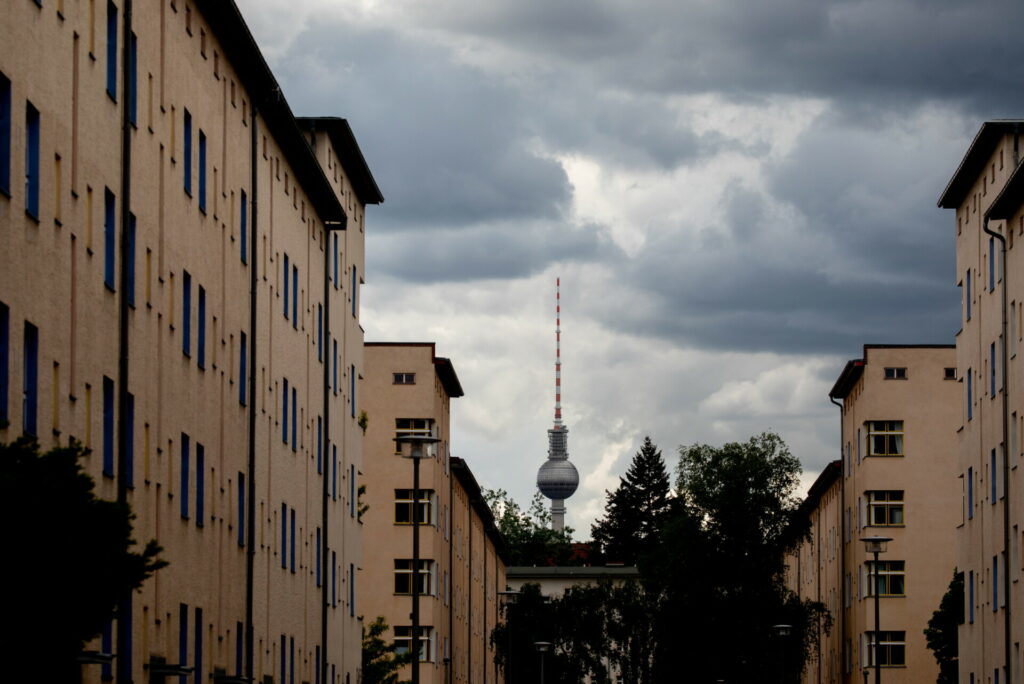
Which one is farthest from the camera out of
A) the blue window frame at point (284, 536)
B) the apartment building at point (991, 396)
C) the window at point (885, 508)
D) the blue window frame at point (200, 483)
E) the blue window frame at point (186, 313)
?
the window at point (885, 508)

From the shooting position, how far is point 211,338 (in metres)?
39.5

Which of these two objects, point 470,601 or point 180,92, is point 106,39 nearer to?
point 180,92

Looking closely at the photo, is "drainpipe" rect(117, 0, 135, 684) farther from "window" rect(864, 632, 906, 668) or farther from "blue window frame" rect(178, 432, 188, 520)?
"window" rect(864, 632, 906, 668)

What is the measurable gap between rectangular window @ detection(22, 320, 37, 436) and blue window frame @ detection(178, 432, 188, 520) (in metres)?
10.6

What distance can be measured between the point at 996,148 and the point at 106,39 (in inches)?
1214

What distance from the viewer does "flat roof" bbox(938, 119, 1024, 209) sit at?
5222 cm

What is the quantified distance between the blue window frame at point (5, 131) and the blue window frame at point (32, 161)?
106cm

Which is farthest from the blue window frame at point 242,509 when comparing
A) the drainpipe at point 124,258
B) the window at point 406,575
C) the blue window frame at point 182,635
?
the window at point 406,575

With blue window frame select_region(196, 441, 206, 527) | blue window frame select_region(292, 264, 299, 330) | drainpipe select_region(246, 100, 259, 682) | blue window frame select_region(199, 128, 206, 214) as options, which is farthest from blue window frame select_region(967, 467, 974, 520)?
blue window frame select_region(199, 128, 206, 214)

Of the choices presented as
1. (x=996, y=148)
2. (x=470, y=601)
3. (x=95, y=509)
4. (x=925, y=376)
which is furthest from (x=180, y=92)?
(x=470, y=601)

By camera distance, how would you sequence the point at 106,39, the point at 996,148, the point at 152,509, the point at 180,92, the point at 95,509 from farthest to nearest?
the point at 996,148 → the point at 180,92 → the point at 152,509 → the point at 106,39 → the point at 95,509

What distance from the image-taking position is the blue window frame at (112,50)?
3016 centimetres

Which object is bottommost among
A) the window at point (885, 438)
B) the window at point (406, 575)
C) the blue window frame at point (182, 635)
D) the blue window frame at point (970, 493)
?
the blue window frame at point (182, 635)

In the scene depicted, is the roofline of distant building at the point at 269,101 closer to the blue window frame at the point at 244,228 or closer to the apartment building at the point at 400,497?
the blue window frame at the point at 244,228
